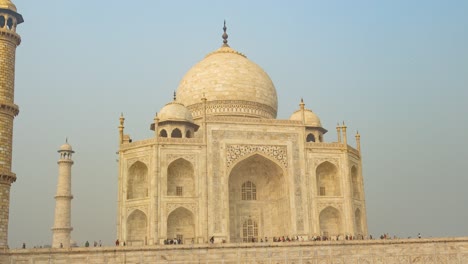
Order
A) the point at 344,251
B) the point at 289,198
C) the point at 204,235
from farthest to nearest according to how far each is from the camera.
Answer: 1. the point at 289,198
2. the point at 204,235
3. the point at 344,251

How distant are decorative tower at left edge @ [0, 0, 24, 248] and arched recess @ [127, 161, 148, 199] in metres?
8.51

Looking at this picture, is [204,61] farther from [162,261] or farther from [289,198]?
[162,261]

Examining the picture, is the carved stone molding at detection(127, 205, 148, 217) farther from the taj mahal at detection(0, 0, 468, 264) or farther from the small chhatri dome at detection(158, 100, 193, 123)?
the small chhatri dome at detection(158, 100, 193, 123)

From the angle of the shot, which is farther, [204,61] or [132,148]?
[204,61]

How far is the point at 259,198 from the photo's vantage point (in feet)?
89.9

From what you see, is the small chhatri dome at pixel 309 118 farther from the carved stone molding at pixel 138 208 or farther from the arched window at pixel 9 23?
the arched window at pixel 9 23

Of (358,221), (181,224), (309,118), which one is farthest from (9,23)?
(358,221)

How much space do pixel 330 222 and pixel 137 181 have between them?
965 cm

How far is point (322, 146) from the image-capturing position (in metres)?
27.0

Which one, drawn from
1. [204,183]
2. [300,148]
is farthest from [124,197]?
[300,148]

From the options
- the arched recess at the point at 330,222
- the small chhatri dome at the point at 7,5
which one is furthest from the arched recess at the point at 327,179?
the small chhatri dome at the point at 7,5

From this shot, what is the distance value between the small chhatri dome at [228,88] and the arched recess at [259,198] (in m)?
3.94

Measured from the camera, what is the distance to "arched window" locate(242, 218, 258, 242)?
1037 inches

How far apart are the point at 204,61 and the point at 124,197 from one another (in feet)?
34.5
